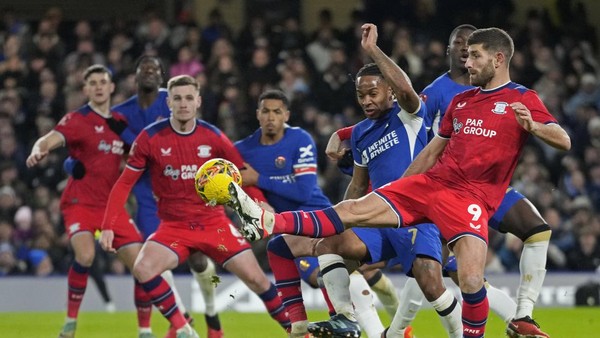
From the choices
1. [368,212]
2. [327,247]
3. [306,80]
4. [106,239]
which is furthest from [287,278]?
[306,80]

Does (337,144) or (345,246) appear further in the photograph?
(337,144)

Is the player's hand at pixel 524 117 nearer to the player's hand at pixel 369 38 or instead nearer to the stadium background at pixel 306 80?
the player's hand at pixel 369 38

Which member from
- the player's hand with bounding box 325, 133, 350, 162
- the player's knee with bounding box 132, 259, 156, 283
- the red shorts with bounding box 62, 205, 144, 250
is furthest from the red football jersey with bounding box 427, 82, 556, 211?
the red shorts with bounding box 62, 205, 144, 250

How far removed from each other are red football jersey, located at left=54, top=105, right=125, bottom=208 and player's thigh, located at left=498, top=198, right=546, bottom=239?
4.01m

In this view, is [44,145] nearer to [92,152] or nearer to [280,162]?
[92,152]

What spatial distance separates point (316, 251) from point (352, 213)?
3.06 ft

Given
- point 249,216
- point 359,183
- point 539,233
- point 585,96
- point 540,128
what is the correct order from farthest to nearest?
point 585,96
point 359,183
point 539,233
point 540,128
point 249,216

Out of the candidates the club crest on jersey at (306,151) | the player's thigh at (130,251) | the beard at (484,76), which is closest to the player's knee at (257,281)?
the club crest on jersey at (306,151)

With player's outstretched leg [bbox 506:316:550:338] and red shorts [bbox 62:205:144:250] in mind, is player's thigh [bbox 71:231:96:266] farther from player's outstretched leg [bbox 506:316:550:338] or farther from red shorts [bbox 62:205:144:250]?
player's outstretched leg [bbox 506:316:550:338]

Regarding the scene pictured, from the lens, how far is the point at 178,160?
390 inches

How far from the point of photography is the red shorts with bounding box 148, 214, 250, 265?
9.69 meters

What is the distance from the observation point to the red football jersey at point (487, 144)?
7.84 meters

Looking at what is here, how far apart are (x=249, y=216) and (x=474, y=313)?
1.56 metres

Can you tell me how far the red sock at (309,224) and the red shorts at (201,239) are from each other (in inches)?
86.9
